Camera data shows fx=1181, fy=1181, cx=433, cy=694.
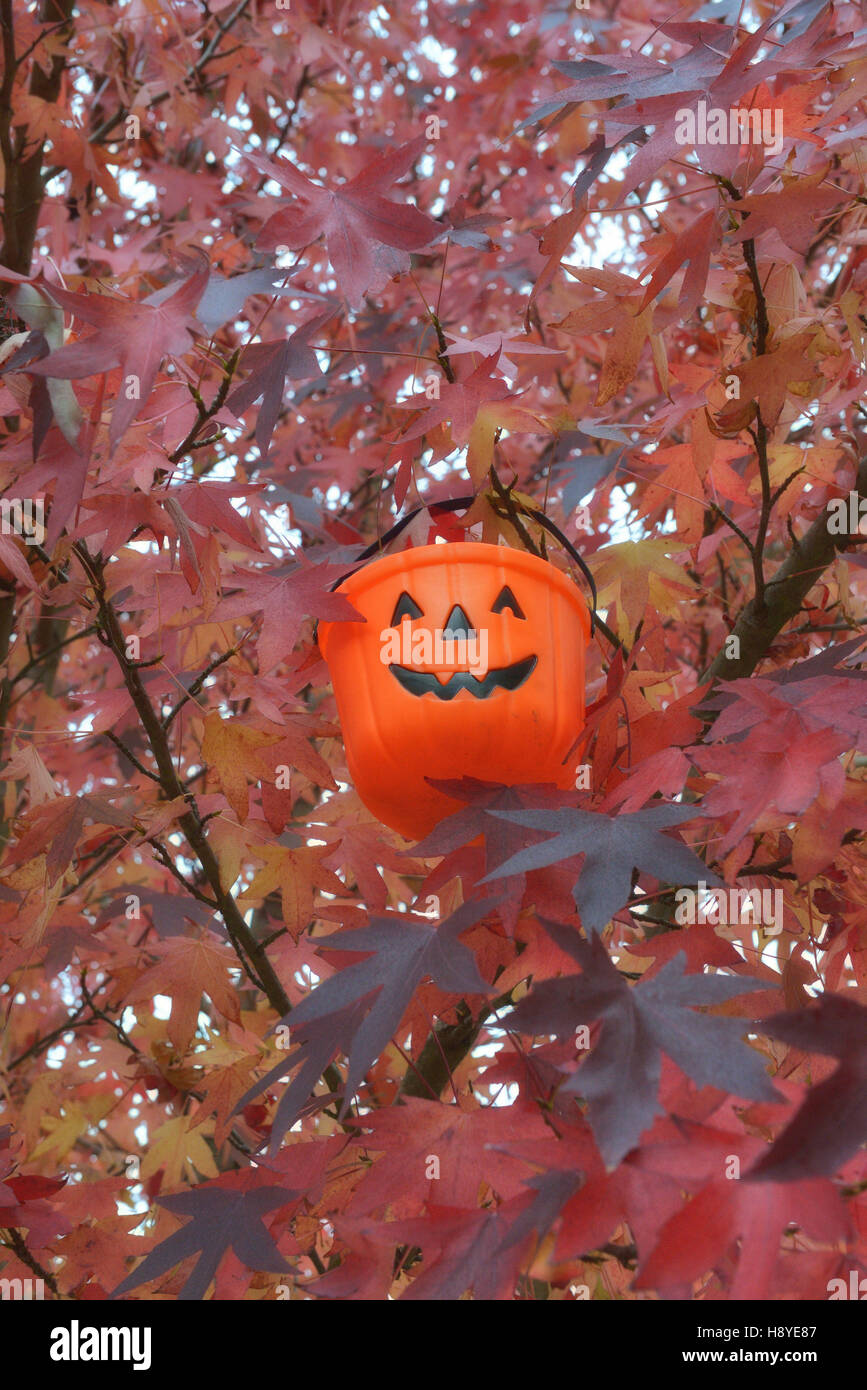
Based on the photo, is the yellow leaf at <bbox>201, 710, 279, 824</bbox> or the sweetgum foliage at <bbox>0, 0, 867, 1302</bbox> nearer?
the sweetgum foliage at <bbox>0, 0, 867, 1302</bbox>

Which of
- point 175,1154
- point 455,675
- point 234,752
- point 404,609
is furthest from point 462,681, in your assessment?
point 175,1154

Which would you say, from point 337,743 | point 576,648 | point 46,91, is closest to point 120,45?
point 46,91

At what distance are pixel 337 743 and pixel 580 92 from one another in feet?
5.13

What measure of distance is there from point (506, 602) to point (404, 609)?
0.13 metres

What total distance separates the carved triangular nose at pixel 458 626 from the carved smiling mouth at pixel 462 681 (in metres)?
0.05

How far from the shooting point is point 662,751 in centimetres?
143

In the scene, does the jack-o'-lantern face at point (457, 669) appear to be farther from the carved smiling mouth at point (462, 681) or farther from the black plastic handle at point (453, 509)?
the black plastic handle at point (453, 509)

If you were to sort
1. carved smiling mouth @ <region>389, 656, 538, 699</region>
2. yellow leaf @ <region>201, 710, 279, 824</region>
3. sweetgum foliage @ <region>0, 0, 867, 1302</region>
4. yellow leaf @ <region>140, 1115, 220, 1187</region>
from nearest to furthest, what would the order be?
1. sweetgum foliage @ <region>0, 0, 867, 1302</region>
2. carved smiling mouth @ <region>389, 656, 538, 699</region>
3. yellow leaf @ <region>201, 710, 279, 824</region>
4. yellow leaf @ <region>140, 1115, 220, 1187</region>

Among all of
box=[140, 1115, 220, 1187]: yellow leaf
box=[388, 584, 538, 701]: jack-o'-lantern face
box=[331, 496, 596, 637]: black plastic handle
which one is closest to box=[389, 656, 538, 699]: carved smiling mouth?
box=[388, 584, 538, 701]: jack-o'-lantern face

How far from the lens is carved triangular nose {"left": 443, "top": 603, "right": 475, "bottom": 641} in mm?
1461

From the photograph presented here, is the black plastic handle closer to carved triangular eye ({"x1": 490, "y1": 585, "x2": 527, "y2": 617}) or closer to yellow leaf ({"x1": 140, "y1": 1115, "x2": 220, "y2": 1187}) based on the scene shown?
carved triangular eye ({"x1": 490, "y1": 585, "x2": 527, "y2": 617})

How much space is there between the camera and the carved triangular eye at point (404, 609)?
1.48 metres

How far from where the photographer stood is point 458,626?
146 centimetres
